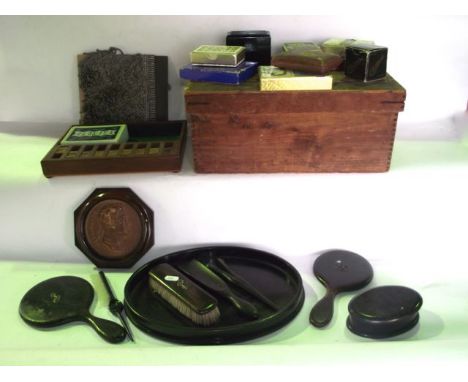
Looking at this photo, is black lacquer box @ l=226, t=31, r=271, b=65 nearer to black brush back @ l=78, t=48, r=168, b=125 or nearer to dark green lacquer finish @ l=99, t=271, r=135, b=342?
black brush back @ l=78, t=48, r=168, b=125

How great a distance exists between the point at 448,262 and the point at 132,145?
599 millimetres

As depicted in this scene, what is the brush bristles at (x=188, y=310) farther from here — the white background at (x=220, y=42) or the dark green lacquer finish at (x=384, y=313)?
the white background at (x=220, y=42)

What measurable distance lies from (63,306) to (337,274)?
436mm

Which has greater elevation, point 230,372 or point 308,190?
point 308,190

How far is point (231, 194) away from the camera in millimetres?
874

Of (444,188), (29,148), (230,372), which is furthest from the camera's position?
(29,148)

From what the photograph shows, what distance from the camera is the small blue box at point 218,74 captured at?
843 millimetres

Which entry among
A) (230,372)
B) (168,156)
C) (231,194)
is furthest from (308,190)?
(230,372)

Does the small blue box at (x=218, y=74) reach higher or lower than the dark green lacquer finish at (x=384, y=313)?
higher

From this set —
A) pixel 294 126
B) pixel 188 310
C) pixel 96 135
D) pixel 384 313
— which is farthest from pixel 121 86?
pixel 384 313

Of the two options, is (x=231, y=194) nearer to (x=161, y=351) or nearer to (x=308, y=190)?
(x=308, y=190)

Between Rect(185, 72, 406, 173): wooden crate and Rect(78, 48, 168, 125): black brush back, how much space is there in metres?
0.18

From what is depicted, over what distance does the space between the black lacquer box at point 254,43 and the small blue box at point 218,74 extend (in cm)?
8

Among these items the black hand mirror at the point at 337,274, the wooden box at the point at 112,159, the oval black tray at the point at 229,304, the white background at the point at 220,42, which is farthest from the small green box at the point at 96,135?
the black hand mirror at the point at 337,274
